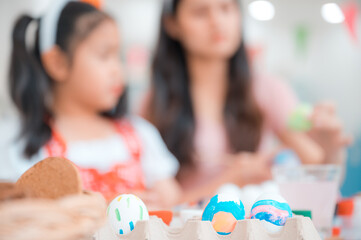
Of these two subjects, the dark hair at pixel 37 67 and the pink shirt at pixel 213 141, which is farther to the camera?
the pink shirt at pixel 213 141

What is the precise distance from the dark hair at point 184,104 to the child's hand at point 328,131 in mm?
197

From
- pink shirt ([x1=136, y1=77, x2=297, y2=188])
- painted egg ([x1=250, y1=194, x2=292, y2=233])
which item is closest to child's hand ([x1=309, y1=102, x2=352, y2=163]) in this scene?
pink shirt ([x1=136, y1=77, x2=297, y2=188])

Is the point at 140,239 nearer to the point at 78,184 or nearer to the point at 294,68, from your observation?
the point at 78,184

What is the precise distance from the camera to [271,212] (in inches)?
17.7

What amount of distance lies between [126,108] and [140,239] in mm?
907

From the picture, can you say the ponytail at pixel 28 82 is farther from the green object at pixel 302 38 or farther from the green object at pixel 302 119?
the green object at pixel 302 38

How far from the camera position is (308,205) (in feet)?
2.27

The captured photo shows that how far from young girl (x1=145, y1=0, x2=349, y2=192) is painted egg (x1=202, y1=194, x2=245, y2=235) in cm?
89

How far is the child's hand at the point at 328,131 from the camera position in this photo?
1.24m

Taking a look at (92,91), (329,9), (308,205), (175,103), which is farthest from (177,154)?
(329,9)

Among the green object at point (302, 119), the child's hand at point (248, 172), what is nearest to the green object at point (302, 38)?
the green object at point (302, 119)

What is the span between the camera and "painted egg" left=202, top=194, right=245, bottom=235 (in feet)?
1.45

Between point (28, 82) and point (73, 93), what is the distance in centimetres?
11

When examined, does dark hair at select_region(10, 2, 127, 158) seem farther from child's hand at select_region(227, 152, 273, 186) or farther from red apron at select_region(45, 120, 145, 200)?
child's hand at select_region(227, 152, 273, 186)
